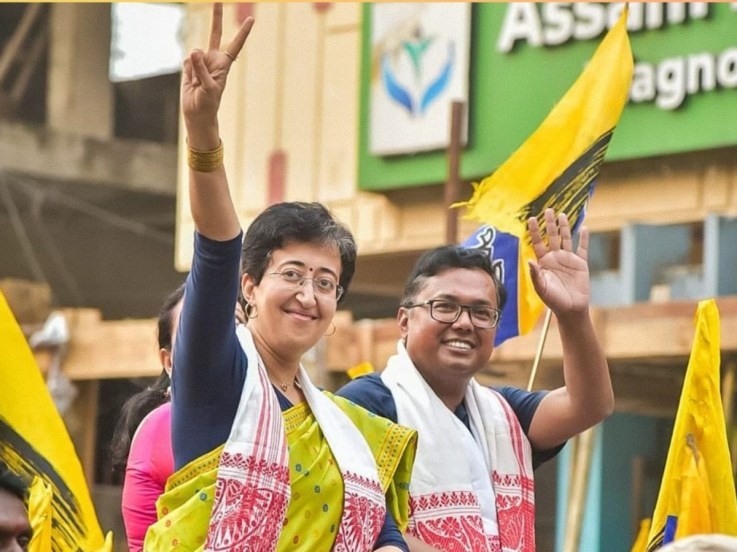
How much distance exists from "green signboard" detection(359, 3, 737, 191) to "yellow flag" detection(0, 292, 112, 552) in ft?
20.4

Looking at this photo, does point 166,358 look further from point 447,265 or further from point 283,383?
point 283,383

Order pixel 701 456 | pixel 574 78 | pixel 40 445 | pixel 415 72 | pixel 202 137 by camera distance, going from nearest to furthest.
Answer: pixel 202 137
pixel 40 445
pixel 701 456
pixel 574 78
pixel 415 72

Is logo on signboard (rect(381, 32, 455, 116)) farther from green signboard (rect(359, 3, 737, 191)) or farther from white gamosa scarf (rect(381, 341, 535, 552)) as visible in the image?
white gamosa scarf (rect(381, 341, 535, 552))

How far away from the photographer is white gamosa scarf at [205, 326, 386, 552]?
376cm

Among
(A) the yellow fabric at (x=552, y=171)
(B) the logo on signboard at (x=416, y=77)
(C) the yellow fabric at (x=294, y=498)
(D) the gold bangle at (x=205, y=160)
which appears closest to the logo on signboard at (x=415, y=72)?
(B) the logo on signboard at (x=416, y=77)

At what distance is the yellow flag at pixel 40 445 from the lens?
504cm

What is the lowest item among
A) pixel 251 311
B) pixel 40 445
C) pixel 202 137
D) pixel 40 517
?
pixel 40 517

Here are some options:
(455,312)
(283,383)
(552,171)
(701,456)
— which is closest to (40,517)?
(283,383)

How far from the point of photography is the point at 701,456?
521 cm

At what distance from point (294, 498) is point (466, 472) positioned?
97 centimetres

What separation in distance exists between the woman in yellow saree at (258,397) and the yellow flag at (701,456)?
4.10 ft

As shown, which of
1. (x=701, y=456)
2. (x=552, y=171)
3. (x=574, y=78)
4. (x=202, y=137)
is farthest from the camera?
(x=574, y=78)

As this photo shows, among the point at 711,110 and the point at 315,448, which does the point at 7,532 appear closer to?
the point at 315,448

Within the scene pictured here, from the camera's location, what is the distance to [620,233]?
→ 11383 millimetres
